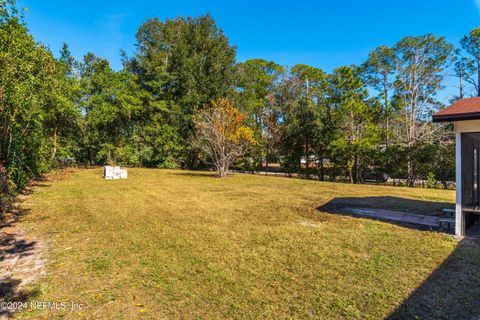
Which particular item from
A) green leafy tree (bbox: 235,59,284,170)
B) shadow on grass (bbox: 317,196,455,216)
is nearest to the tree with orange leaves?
green leafy tree (bbox: 235,59,284,170)

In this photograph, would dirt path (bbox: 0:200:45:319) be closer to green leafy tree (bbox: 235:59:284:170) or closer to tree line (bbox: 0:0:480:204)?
tree line (bbox: 0:0:480:204)

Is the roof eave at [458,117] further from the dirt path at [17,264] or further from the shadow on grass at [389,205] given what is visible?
the dirt path at [17,264]

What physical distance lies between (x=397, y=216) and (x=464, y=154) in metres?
2.16

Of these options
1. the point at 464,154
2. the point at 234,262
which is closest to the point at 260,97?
the point at 464,154

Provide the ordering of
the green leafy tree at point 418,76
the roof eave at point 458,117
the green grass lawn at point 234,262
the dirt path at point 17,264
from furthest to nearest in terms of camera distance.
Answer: the green leafy tree at point 418,76, the roof eave at point 458,117, the dirt path at point 17,264, the green grass lawn at point 234,262

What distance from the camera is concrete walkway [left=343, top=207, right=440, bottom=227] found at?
600 centimetres

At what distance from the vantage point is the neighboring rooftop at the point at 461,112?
4512 millimetres

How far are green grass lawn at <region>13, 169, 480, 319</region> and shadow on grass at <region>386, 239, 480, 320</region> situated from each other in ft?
0.11

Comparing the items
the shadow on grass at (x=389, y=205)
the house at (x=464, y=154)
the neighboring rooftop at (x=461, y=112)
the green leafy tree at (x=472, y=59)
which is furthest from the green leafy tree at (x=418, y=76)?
the neighboring rooftop at (x=461, y=112)

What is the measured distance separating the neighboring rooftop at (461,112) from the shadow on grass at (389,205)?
3.03m

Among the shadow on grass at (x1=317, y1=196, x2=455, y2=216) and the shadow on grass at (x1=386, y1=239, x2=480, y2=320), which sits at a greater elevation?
the shadow on grass at (x1=317, y1=196, x2=455, y2=216)

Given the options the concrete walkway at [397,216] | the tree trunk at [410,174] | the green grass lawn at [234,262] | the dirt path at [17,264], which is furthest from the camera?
the tree trunk at [410,174]

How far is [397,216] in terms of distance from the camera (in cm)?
661

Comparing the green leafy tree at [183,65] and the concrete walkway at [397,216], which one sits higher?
the green leafy tree at [183,65]
